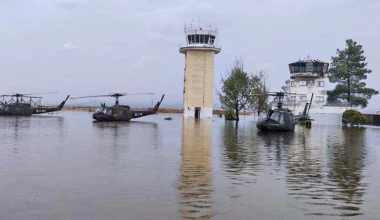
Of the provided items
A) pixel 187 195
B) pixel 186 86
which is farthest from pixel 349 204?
pixel 186 86

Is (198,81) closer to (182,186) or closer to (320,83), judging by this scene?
(320,83)

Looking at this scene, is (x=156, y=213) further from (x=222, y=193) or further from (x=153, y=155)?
(x=153, y=155)

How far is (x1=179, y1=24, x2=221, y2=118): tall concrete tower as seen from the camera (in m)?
80.4

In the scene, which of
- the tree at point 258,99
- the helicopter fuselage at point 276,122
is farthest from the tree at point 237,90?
the helicopter fuselage at point 276,122

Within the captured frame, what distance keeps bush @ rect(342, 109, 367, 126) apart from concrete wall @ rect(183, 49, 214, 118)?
1027 inches

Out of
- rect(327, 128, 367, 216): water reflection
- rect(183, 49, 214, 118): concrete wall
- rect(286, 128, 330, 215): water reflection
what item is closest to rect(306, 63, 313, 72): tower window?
rect(183, 49, 214, 118): concrete wall

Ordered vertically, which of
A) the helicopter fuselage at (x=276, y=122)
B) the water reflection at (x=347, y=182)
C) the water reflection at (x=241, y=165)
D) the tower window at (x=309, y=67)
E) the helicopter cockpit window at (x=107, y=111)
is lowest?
the water reflection at (x=347, y=182)

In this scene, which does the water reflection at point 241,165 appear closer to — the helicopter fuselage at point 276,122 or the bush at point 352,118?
the helicopter fuselage at point 276,122

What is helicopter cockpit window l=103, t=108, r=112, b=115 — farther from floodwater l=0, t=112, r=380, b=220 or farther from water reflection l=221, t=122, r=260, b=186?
water reflection l=221, t=122, r=260, b=186

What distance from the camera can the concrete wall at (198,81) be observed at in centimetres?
8050

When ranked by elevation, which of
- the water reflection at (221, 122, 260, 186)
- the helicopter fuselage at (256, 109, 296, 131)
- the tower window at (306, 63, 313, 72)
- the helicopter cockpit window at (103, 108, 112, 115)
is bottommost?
the water reflection at (221, 122, 260, 186)

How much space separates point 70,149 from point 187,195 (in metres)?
10.8

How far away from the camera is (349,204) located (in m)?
8.98

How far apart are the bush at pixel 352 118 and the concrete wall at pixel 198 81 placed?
26089 millimetres
